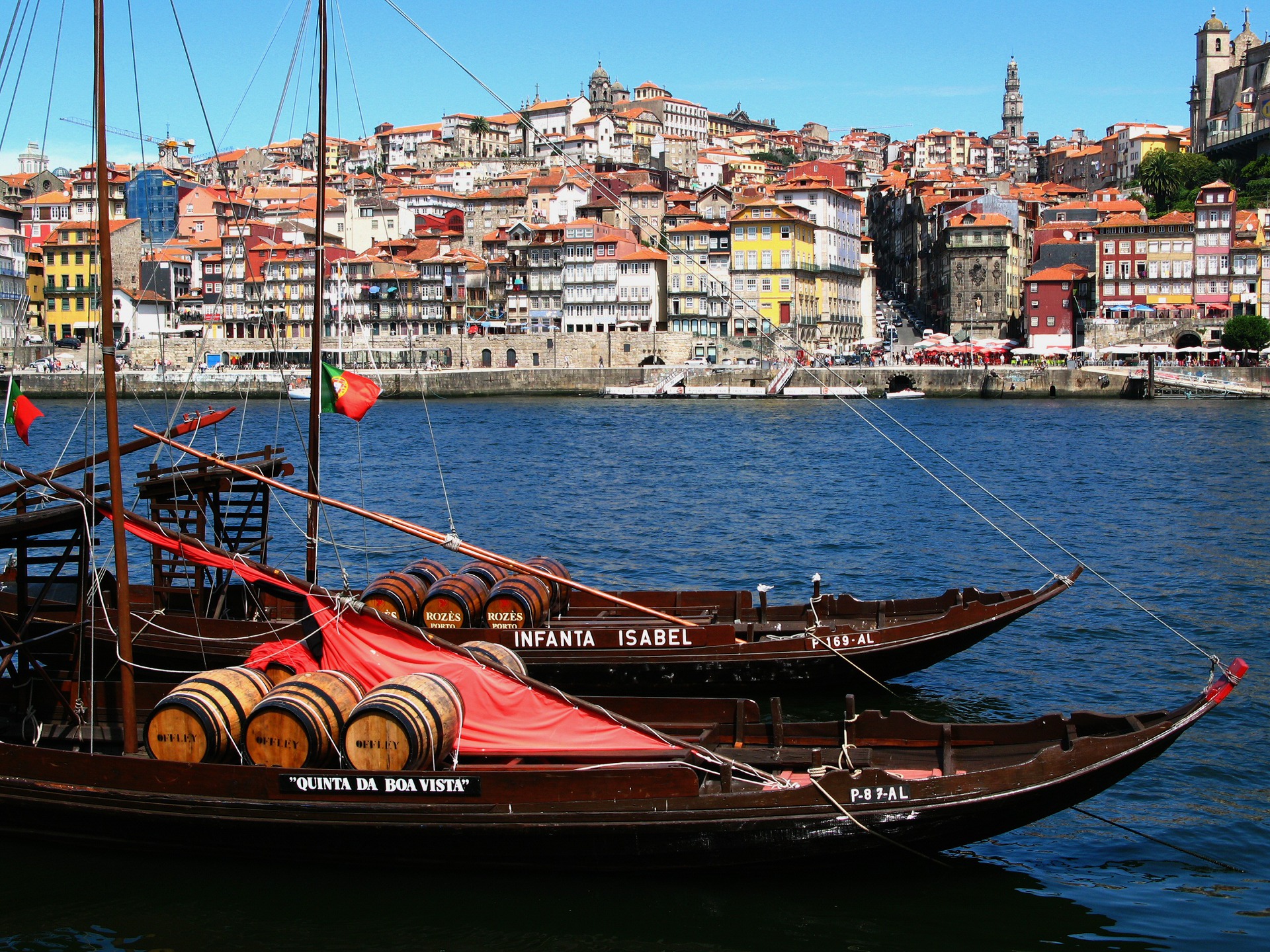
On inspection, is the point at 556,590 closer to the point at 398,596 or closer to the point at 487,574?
the point at 487,574

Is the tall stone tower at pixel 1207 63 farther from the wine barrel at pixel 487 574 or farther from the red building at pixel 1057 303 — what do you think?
the wine barrel at pixel 487 574

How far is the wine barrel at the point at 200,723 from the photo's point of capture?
11.0 metres

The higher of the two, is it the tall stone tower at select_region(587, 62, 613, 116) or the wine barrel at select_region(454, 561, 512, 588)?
the tall stone tower at select_region(587, 62, 613, 116)

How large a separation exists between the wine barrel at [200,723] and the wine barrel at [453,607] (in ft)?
16.9

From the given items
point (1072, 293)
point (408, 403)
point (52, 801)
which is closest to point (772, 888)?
point (52, 801)

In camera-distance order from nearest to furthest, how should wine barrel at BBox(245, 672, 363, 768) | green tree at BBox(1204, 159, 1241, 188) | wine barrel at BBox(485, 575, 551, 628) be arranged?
wine barrel at BBox(245, 672, 363, 768)
wine barrel at BBox(485, 575, 551, 628)
green tree at BBox(1204, 159, 1241, 188)

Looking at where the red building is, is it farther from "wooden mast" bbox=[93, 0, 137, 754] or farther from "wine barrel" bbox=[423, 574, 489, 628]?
"wooden mast" bbox=[93, 0, 137, 754]

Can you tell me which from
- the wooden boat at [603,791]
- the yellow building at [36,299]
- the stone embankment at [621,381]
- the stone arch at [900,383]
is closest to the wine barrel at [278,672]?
the wooden boat at [603,791]

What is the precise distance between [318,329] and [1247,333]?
82538mm

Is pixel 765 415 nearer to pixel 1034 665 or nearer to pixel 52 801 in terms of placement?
pixel 1034 665

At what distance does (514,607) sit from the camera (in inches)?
648

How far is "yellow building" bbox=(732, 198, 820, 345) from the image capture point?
99.2m

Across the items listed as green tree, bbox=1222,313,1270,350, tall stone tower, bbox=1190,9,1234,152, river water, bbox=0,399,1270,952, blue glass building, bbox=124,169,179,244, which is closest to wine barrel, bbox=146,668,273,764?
river water, bbox=0,399,1270,952

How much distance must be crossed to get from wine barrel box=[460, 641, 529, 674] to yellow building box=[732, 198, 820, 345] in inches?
3453
